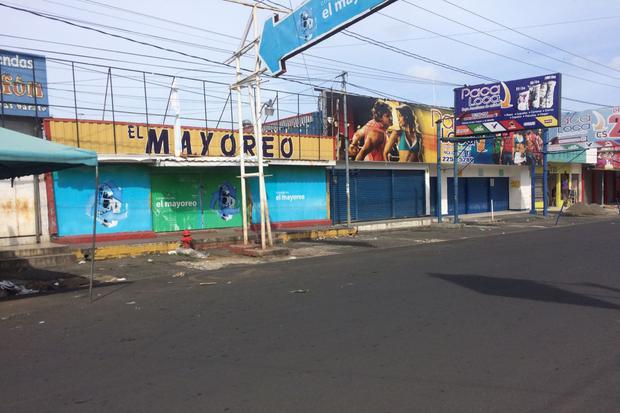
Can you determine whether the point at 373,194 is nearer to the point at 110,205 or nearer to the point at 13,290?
the point at 110,205

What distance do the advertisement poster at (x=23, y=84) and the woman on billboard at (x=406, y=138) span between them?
15.8 m

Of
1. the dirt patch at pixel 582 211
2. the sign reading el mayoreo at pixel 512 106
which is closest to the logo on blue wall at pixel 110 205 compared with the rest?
A: the sign reading el mayoreo at pixel 512 106

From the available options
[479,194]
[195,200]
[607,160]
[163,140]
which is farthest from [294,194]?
[607,160]

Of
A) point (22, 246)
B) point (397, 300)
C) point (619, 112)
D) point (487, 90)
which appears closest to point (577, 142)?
point (619, 112)

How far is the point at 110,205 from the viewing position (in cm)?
1592

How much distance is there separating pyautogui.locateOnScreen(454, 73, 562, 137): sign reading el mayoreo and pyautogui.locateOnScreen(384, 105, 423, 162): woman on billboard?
7.22ft

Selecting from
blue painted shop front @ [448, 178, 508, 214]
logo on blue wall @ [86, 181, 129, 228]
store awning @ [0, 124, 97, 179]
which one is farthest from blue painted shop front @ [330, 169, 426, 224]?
store awning @ [0, 124, 97, 179]

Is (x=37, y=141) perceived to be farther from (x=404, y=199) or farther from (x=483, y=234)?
(x=404, y=199)

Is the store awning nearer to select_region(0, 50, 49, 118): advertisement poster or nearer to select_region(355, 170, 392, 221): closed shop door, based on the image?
select_region(0, 50, 49, 118): advertisement poster

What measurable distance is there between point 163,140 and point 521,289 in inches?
508

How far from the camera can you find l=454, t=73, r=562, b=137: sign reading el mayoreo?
79.3 ft

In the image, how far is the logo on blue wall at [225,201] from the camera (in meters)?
18.8

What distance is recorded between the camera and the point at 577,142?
33125 mm

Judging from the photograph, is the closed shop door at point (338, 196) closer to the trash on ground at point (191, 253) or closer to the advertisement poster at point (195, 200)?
the advertisement poster at point (195, 200)
